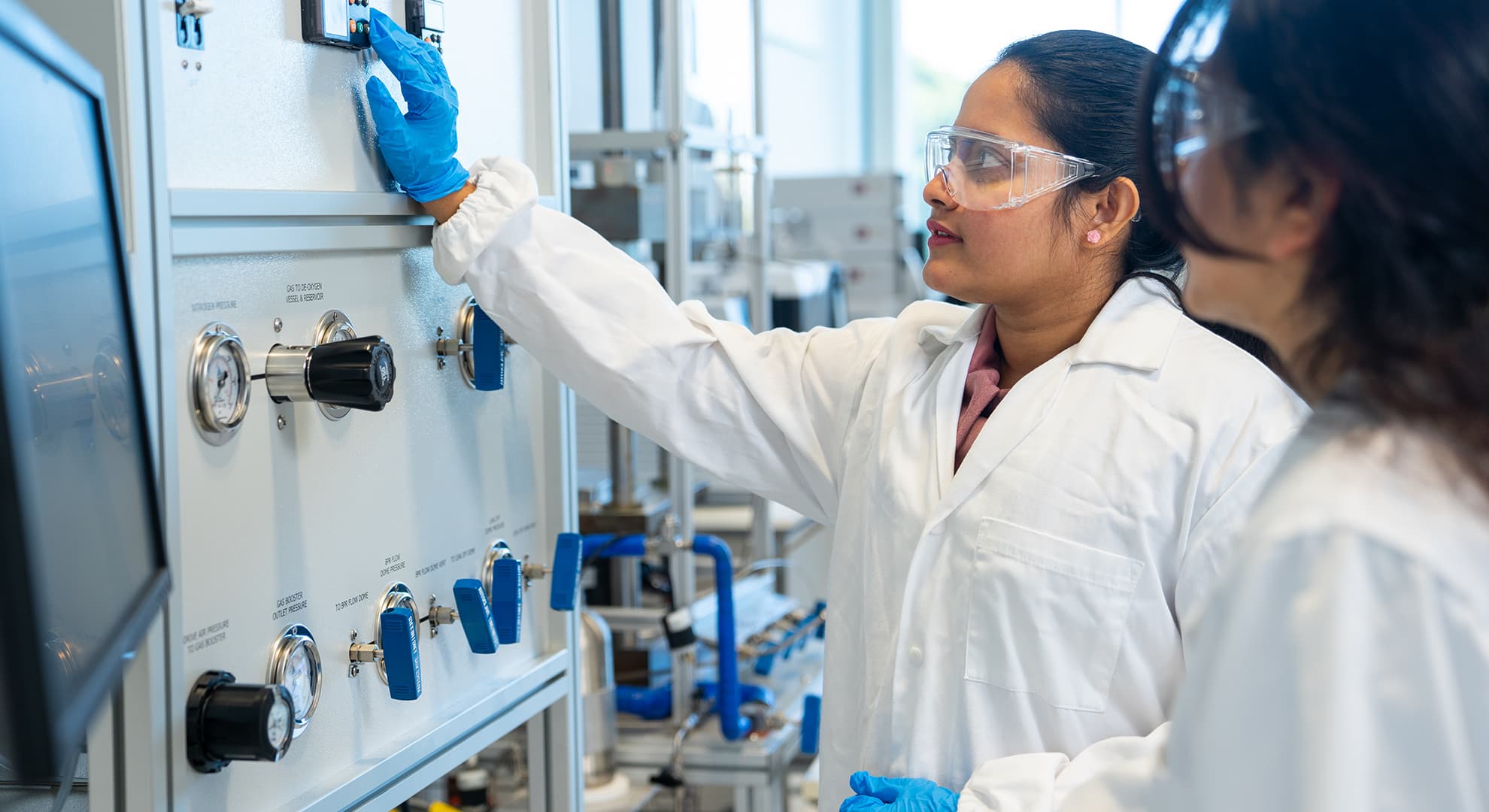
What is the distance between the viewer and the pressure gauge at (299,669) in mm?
946

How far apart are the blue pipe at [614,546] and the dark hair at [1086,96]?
100cm

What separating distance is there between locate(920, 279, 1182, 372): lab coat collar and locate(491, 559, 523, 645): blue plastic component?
0.61 m

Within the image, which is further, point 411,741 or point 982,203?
point 982,203

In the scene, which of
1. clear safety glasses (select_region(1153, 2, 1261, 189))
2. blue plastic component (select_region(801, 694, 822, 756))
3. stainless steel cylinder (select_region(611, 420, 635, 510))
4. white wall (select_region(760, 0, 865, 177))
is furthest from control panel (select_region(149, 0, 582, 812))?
white wall (select_region(760, 0, 865, 177))

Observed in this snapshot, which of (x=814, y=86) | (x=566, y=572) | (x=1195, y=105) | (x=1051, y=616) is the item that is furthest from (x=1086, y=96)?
(x=814, y=86)

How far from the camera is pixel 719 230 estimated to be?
269cm

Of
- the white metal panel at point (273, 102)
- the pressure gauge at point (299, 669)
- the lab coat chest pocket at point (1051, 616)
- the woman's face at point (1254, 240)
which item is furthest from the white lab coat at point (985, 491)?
the woman's face at point (1254, 240)

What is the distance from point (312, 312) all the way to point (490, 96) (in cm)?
39

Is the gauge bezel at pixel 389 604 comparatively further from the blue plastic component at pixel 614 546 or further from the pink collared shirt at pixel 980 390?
the blue plastic component at pixel 614 546

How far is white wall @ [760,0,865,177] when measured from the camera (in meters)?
6.23

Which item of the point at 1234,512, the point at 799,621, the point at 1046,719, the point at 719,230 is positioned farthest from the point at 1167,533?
the point at 719,230

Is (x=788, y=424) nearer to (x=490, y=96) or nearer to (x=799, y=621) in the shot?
(x=490, y=96)

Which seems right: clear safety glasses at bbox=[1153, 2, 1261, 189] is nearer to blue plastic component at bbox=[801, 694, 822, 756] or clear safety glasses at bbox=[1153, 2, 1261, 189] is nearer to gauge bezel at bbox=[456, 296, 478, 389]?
gauge bezel at bbox=[456, 296, 478, 389]

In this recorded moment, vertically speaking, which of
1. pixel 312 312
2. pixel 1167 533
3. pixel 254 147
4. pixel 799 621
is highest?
pixel 254 147
